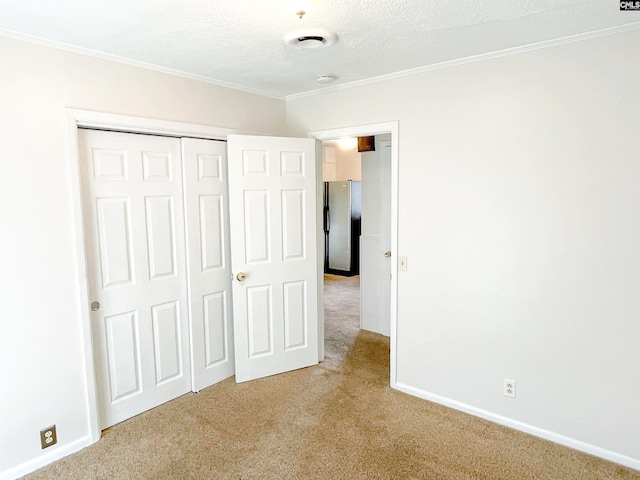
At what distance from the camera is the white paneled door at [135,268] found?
2.49 metres

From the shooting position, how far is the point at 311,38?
2.15 metres

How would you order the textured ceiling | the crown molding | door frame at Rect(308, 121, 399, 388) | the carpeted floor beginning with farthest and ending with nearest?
door frame at Rect(308, 121, 399, 388)
the carpeted floor
the crown molding
the textured ceiling

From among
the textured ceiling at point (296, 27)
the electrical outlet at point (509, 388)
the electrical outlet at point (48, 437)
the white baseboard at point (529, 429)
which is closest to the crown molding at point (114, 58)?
the textured ceiling at point (296, 27)

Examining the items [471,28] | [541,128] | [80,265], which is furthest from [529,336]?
[80,265]

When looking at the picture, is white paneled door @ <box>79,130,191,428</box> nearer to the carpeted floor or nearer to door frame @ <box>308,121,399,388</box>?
the carpeted floor

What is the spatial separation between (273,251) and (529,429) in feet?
7.08

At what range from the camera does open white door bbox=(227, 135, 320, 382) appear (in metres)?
3.09

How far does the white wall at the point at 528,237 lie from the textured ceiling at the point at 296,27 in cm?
28

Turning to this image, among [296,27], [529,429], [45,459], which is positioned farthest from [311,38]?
[45,459]

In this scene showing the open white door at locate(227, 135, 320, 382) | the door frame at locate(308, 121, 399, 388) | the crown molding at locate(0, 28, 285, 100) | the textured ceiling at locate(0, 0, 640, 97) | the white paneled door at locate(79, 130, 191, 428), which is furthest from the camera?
the open white door at locate(227, 135, 320, 382)

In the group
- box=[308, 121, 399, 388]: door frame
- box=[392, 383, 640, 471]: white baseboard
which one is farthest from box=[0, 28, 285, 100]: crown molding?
box=[392, 383, 640, 471]: white baseboard

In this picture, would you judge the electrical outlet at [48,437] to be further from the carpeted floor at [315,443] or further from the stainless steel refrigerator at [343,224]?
the stainless steel refrigerator at [343,224]

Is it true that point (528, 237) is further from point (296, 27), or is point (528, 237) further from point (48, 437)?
point (48, 437)

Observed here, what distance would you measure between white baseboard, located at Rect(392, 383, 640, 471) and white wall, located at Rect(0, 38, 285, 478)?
2.27m
